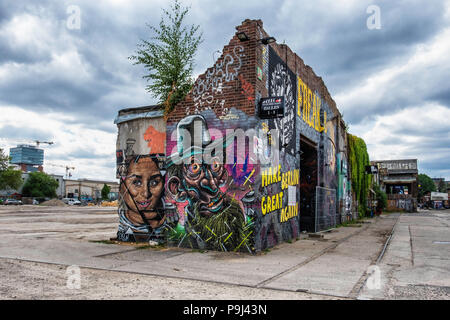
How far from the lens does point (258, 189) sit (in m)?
9.66

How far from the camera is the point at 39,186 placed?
7738 cm

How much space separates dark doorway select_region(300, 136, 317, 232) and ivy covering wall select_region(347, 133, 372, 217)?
36.2 ft

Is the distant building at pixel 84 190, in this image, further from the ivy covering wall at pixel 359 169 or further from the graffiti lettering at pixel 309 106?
the graffiti lettering at pixel 309 106

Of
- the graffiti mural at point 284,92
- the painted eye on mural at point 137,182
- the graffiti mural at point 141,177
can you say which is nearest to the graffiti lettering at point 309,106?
the graffiti mural at point 284,92

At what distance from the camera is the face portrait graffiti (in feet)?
36.7

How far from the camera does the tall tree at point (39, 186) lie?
253 feet

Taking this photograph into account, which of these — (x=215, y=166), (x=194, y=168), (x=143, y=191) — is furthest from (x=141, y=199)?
(x=215, y=166)

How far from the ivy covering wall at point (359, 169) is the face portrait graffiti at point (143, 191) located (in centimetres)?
1881

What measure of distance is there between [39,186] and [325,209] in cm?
7487

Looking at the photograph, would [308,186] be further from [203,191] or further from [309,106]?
[203,191]

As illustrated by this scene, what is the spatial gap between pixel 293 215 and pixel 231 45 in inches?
250
